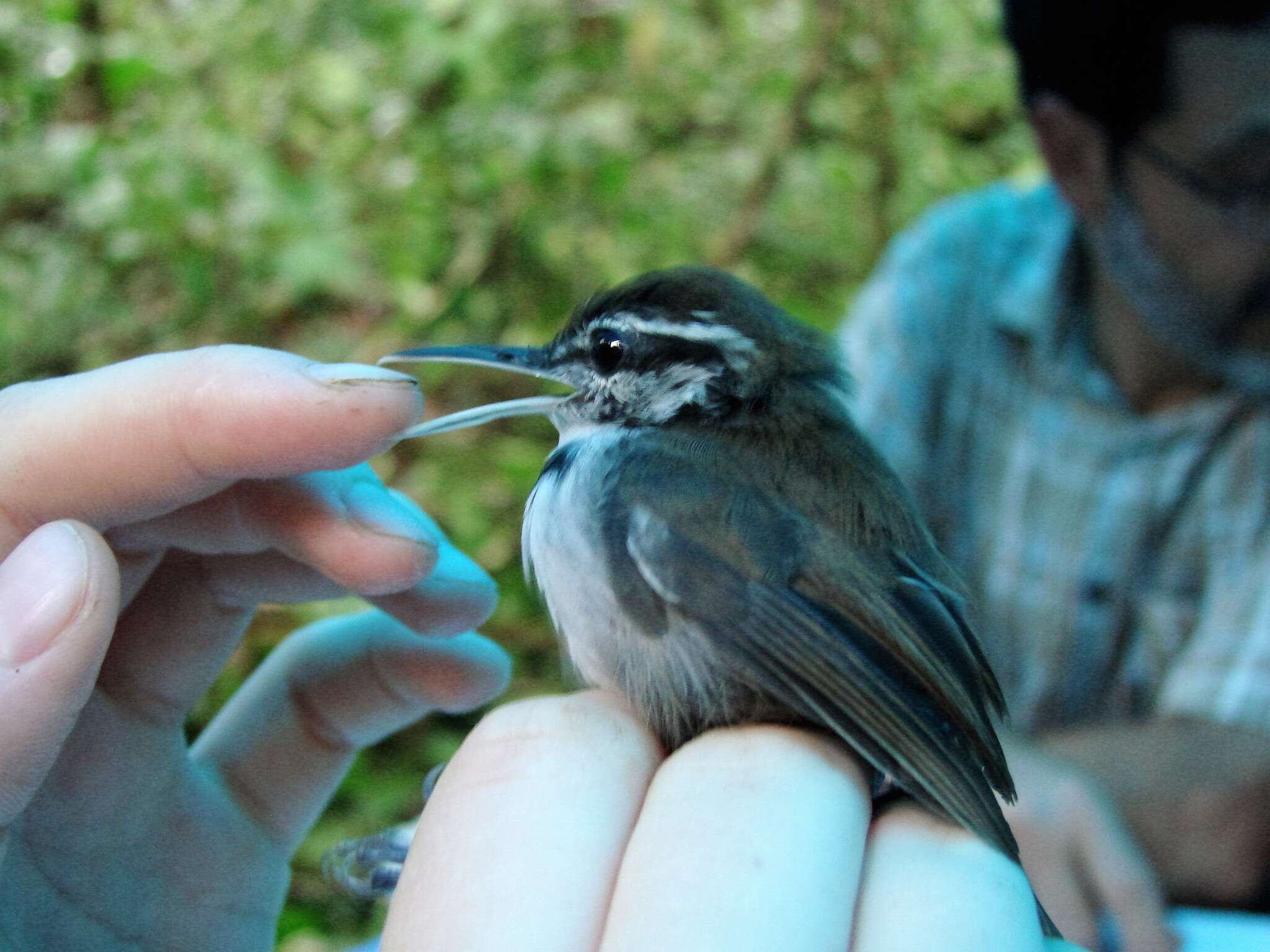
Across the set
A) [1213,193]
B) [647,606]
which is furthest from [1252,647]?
[647,606]

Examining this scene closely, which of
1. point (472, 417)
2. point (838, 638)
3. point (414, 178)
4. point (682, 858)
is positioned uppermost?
point (472, 417)

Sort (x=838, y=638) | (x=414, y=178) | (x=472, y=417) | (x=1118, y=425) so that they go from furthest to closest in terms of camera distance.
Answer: (x=414, y=178) < (x=1118, y=425) < (x=472, y=417) < (x=838, y=638)

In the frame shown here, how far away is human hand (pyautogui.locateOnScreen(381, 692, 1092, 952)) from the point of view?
874mm

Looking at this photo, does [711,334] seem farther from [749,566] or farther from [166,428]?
[166,428]

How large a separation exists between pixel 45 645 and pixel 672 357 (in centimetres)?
79

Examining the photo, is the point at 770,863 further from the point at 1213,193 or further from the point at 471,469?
the point at 471,469

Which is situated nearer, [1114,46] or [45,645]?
[45,645]

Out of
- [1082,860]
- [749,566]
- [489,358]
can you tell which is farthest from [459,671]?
[1082,860]

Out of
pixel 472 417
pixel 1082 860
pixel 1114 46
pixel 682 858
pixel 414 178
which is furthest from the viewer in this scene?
pixel 414 178

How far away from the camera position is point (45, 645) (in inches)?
35.6

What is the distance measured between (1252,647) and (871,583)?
1.85 meters

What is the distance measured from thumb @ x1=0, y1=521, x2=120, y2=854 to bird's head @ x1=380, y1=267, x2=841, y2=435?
1.53 feet

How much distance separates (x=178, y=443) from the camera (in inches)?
41.5

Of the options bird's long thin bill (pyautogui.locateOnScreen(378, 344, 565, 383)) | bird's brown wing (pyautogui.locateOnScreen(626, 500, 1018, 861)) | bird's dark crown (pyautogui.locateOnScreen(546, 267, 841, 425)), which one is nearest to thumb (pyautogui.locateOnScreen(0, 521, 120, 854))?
bird's long thin bill (pyautogui.locateOnScreen(378, 344, 565, 383))
